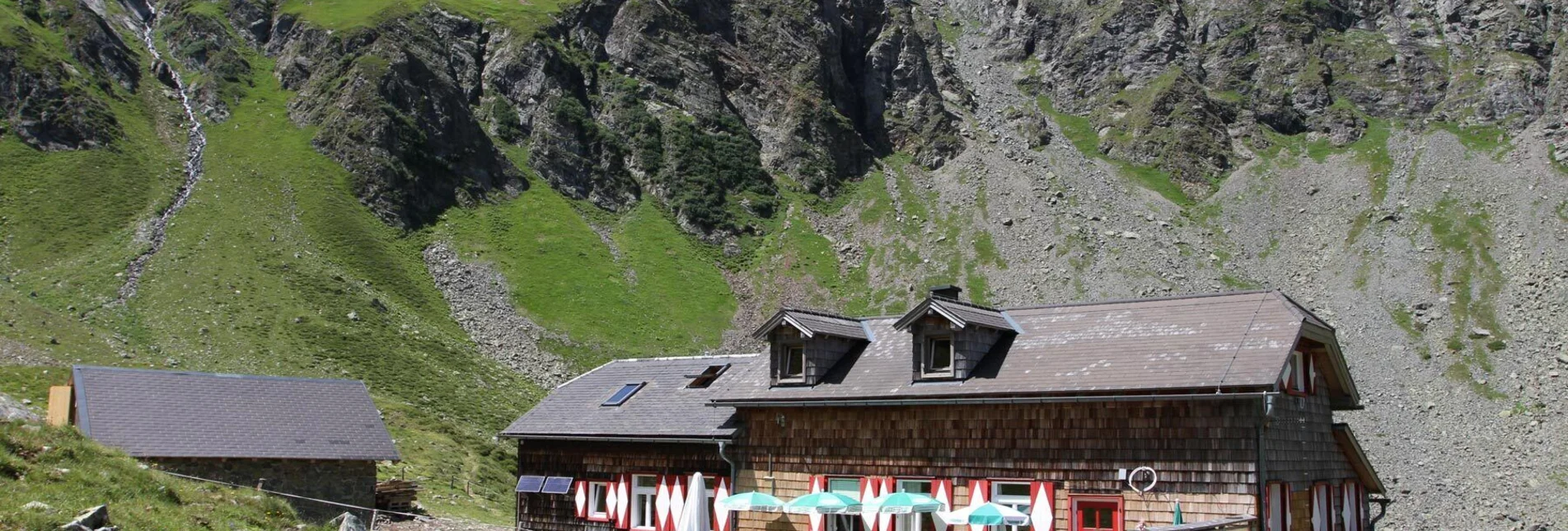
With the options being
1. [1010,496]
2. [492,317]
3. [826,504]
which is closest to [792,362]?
[826,504]

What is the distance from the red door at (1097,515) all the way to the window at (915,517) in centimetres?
298

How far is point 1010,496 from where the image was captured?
20.3 metres

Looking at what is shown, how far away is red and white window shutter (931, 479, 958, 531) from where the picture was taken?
20734 millimetres

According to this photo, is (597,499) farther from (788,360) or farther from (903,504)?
(903,504)

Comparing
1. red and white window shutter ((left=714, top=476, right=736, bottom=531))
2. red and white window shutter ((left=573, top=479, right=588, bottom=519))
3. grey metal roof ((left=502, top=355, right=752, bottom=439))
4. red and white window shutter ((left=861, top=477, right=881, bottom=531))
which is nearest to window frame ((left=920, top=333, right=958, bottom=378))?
red and white window shutter ((left=861, top=477, right=881, bottom=531))

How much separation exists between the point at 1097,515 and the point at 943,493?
2919 millimetres

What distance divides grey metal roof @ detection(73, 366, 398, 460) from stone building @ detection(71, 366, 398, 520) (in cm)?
2

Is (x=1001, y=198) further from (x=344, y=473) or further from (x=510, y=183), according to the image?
(x=344, y=473)

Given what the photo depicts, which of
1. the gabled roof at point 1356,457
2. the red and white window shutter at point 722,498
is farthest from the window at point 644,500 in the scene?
the gabled roof at point 1356,457

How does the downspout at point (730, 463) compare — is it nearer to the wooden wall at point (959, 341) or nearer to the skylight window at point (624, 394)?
the skylight window at point (624, 394)

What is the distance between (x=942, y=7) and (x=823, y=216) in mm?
60465

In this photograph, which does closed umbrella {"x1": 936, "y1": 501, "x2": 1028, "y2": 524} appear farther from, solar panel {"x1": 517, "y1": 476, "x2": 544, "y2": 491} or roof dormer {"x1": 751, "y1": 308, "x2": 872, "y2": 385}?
solar panel {"x1": 517, "y1": 476, "x2": 544, "y2": 491}

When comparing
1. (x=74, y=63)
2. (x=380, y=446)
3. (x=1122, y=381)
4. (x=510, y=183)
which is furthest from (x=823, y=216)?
(x=1122, y=381)

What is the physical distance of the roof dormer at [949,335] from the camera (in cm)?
2123
